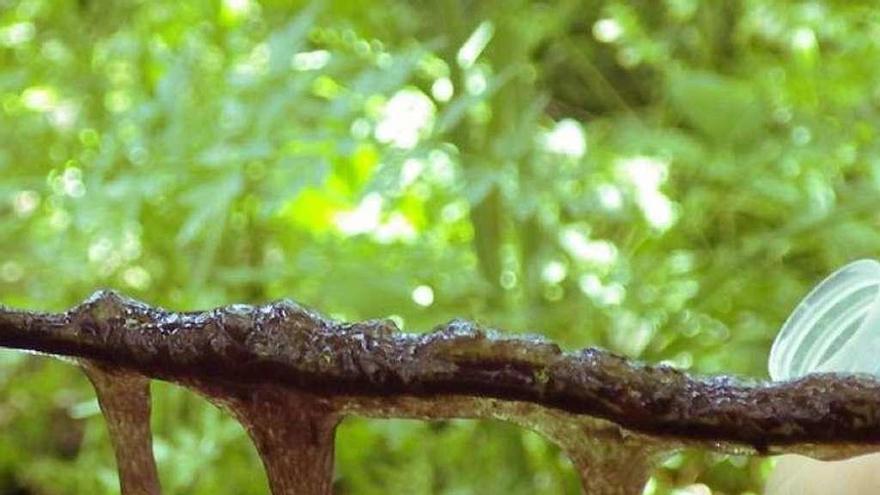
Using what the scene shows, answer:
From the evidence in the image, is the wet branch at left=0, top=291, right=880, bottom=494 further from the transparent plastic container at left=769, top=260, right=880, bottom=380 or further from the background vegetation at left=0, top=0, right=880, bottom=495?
the background vegetation at left=0, top=0, right=880, bottom=495

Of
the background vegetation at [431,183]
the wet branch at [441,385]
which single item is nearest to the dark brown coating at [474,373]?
the wet branch at [441,385]

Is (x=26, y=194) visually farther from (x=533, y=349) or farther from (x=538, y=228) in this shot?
(x=533, y=349)

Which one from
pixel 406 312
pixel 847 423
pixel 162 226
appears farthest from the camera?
pixel 162 226

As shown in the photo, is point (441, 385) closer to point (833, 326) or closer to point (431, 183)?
point (833, 326)

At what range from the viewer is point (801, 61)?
21.2 inches

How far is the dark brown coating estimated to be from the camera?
5.2 inches

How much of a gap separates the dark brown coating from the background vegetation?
0.24 meters

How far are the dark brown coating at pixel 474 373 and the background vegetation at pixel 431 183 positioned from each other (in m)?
0.24

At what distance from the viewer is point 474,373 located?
14cm

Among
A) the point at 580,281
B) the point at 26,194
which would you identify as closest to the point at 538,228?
the point at 580,281

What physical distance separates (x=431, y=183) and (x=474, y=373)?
375mm

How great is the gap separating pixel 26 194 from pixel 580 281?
0.85ft

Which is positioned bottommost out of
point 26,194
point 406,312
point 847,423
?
point 847,423

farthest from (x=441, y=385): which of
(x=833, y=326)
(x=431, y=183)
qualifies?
(x=431, y=183)
